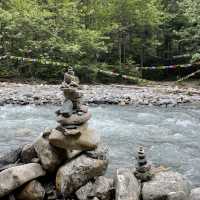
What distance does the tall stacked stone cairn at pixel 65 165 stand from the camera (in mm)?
8961

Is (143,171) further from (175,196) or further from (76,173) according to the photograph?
(76,173)

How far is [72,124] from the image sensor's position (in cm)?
943

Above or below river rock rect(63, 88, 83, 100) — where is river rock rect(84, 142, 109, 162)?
below

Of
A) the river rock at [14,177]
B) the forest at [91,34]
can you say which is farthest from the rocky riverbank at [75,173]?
the forest at [91,34]

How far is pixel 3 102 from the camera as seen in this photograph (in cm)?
2178

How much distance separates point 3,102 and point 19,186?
1323 cm

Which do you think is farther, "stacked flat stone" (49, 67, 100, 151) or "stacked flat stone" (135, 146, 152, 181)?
"stacked flat stone" (49, 67, 100, 151)

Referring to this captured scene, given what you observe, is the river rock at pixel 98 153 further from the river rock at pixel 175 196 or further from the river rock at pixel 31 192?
the river rock at pixel 175 196

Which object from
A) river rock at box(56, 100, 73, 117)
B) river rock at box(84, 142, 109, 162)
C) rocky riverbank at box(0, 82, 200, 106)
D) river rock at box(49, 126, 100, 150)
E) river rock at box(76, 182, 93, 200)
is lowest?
rocky riverbank at box(0, 82, 200, 106)

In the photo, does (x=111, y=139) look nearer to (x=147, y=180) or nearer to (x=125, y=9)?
(x=147, y=180)

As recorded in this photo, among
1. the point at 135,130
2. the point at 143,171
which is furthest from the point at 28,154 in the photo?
the point at 135,130

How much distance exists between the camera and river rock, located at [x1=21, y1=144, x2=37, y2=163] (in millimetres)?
9711

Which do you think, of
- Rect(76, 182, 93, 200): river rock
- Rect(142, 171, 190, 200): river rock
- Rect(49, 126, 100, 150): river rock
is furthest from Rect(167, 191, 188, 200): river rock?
Rect(49, 126, 100, 150): river rock

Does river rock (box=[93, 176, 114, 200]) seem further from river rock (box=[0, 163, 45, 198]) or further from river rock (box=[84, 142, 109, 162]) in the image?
river rock (box=[0, 163, 45, 198])
